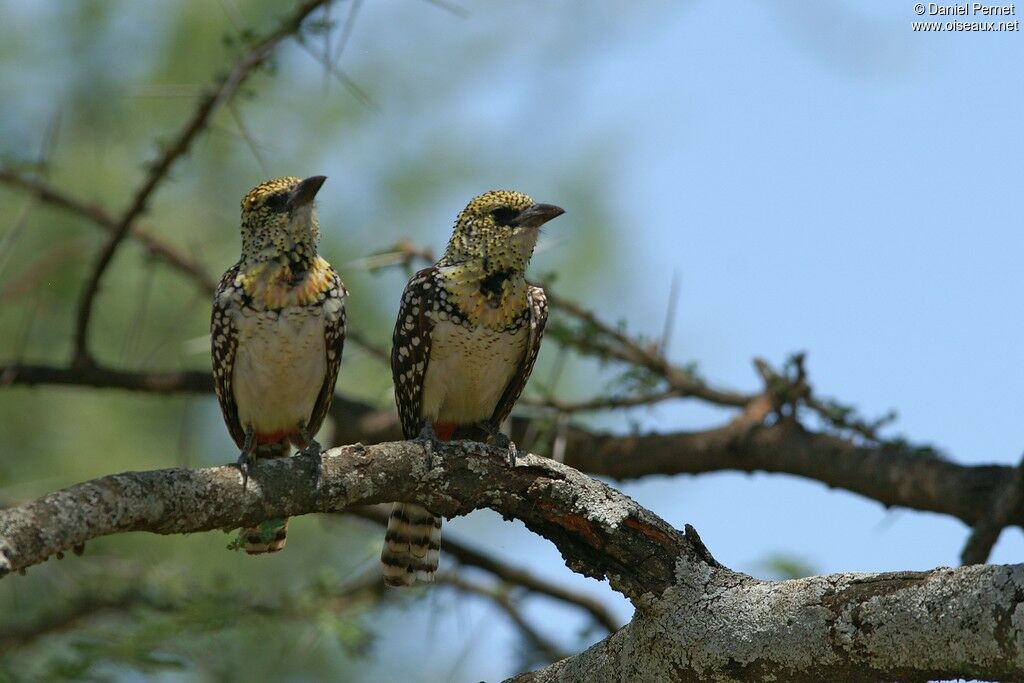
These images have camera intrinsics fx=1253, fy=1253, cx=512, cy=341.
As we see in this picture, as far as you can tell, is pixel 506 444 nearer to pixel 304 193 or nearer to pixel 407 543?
pixel 407 543

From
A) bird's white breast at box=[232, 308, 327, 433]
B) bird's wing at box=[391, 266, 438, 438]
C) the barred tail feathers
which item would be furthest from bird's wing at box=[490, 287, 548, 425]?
bird's white breast at box=[232, 308, 327, 433]

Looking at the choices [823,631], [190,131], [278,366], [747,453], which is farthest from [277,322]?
[823,631]

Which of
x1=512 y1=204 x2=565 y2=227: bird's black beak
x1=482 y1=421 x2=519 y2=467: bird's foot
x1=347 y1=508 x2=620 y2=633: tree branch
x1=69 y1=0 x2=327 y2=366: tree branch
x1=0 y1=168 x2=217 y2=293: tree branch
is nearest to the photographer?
x1=482 y1=421 x2=519 y2=467: bird's foot

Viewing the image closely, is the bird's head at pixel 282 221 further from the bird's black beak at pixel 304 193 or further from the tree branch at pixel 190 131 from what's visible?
the tree branch at pixel 190 131

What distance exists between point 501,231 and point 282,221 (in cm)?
90

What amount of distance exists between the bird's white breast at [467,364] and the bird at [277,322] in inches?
16.3

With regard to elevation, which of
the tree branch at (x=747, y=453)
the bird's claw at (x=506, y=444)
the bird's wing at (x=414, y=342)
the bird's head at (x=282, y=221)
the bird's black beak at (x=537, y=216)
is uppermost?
the bird's black beak at (x=537, y=216)

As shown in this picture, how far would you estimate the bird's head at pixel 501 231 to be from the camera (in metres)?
5.17

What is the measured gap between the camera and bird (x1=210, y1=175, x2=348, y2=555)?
4980 mm

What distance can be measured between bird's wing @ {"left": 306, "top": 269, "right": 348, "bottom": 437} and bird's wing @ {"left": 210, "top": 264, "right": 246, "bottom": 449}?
35 cm

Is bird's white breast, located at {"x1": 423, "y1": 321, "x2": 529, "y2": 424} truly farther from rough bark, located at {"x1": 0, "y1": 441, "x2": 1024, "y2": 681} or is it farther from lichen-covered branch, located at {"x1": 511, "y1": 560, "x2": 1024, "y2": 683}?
lichen-covered branch, located at {"x1": 511, "y1": 560, "x2": 1024, "y2": 683}

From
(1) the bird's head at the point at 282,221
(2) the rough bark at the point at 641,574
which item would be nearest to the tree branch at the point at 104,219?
(1) the bird's head at the point at 282,221

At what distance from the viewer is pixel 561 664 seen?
11.9 feet

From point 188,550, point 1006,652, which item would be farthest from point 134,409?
point 1006,652
